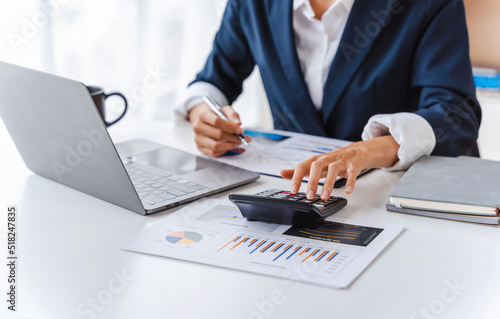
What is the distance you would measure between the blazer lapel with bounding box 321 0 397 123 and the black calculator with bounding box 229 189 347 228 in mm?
529

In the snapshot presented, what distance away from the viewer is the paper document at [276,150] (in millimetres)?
1049

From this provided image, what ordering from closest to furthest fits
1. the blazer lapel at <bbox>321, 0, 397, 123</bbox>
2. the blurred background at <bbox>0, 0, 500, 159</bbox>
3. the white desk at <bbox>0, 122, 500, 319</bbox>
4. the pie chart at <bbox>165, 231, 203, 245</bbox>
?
the white desk at <bbox>0, 122, 500, 319</bbox>, the pie chart at <bbox>165, 231, 203, 245</bbox>, the blazer lapel at <bbox>321, 0, 397, 123</bbox>, the blurred background at <bbox>0, 0, 500, 159</bbox>

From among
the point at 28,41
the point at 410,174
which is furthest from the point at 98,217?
the point at 28,41

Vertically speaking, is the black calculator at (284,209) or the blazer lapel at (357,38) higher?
the blazer lapel at (357,38)

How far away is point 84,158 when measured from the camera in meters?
0.83

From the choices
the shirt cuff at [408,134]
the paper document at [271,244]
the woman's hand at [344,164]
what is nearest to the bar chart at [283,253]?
the paper document at [271,244]

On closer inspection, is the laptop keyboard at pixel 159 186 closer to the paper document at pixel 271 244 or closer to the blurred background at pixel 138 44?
the paper document at pixel 271 244

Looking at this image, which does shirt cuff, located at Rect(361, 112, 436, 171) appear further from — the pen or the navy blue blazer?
the pen

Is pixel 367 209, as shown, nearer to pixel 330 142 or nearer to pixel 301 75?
pixel 330 142

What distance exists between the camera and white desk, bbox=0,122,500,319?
1.87 feet

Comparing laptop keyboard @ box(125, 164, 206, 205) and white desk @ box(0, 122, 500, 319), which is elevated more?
laptop keyboard @ box(125, 164, 206, 205)

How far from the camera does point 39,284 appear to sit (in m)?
0.63

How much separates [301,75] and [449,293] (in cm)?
81

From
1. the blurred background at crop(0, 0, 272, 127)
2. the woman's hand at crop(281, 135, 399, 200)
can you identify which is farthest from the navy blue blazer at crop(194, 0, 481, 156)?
the blurred background at crop(0, 0, 272, 127)
